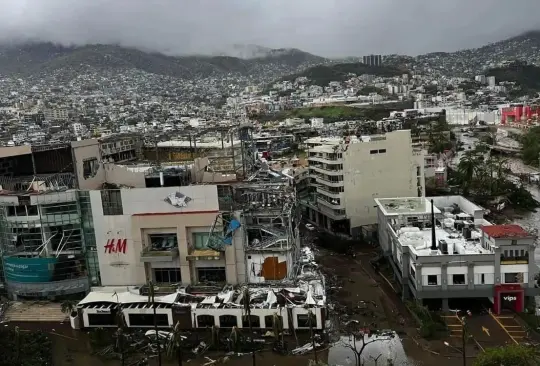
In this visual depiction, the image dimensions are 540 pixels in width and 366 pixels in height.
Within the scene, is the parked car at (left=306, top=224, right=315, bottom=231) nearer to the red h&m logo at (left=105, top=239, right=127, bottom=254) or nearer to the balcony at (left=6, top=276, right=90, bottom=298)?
the red h&m logo at (left=105, top=239, right=127, bottom=254)

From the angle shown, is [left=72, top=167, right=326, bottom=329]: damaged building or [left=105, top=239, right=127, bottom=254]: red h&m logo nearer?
[left=72, top=167, right=326, bottom=329]: damaged building

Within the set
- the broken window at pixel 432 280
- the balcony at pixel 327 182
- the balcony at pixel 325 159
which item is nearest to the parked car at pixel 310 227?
the balcony at pixel 327 182

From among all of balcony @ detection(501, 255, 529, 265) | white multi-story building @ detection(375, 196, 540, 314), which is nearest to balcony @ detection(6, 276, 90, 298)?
white multi-story building @ detection(375, 196, 540, 314)

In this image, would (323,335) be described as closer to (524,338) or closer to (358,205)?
(524,338)

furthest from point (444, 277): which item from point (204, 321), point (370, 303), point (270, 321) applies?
point (204, 321)

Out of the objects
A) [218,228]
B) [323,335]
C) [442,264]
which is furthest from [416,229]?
[218,228]
